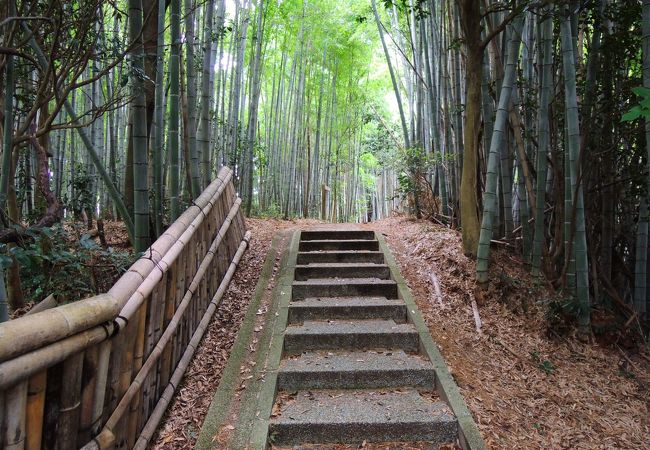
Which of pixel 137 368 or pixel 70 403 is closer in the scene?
pixel 70 403

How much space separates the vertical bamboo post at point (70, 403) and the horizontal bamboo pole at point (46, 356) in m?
0.06

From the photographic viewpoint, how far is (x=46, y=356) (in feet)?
4.07

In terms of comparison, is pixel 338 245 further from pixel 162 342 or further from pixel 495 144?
pixel 162 342

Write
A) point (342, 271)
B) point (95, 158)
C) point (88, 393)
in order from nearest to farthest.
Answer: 1. point (88, 393)
2. point (95, 158)
3. point (342, 271)

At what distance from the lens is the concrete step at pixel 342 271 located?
14.1 ft

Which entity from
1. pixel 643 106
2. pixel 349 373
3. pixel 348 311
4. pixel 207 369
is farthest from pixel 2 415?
pixel 348 311

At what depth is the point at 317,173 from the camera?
39.1ft

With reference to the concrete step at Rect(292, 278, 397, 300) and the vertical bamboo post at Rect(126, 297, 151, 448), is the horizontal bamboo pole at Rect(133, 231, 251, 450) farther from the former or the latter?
the concrete step at Rect(292, 278, 397, 300)

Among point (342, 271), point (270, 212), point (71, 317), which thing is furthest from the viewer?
point (270, 212)

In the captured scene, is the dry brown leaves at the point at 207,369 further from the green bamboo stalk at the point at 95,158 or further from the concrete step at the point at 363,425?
the green bamboo stalk at the point at 95,158

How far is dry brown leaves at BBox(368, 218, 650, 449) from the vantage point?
237cm

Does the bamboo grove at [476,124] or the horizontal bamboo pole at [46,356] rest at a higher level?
the bamboo grove at [476,124]

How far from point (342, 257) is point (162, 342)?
2.81 m

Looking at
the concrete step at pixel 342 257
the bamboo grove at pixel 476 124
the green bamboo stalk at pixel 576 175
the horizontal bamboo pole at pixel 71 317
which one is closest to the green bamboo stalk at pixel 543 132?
the bamboo grove at pixel 476 124
